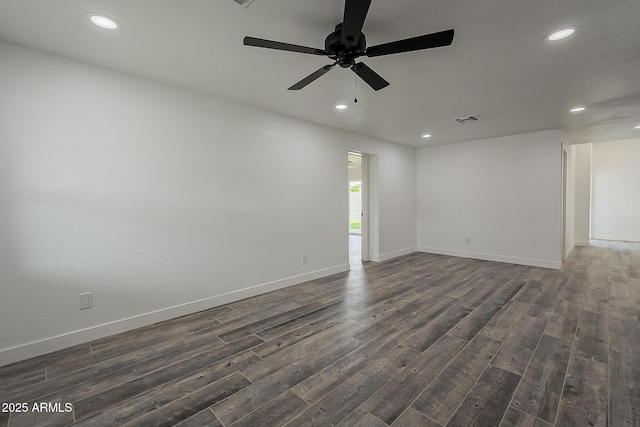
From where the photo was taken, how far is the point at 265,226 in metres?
3.74

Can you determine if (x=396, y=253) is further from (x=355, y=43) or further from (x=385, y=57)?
(x=355, y=43)

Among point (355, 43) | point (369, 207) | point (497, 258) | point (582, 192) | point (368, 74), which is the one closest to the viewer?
point (355, 43)

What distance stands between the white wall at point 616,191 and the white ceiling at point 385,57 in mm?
5504

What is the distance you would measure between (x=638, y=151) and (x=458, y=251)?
242 inches

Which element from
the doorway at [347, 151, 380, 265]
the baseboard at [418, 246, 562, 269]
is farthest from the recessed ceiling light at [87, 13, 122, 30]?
the baseboard at [418, 246, 562, 269]

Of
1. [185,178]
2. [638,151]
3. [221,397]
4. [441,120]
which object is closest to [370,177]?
[441,120]

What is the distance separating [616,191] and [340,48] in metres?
10.1

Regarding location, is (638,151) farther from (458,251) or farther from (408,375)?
(408,375)

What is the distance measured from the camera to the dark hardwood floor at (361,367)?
1610 millimetres

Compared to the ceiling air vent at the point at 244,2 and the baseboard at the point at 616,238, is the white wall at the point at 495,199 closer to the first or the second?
the baseboard at the point at 616,238

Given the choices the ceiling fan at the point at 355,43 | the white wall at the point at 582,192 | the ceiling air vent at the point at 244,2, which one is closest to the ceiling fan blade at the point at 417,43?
the ceiling fan at the point at 355,43

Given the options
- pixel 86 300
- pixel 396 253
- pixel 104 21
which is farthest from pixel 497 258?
pixel 104 21

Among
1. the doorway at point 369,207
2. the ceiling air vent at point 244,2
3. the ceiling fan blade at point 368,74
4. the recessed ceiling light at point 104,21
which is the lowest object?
the doorway at point 369,207

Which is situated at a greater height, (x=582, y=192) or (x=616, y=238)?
(x=582, y=192)
